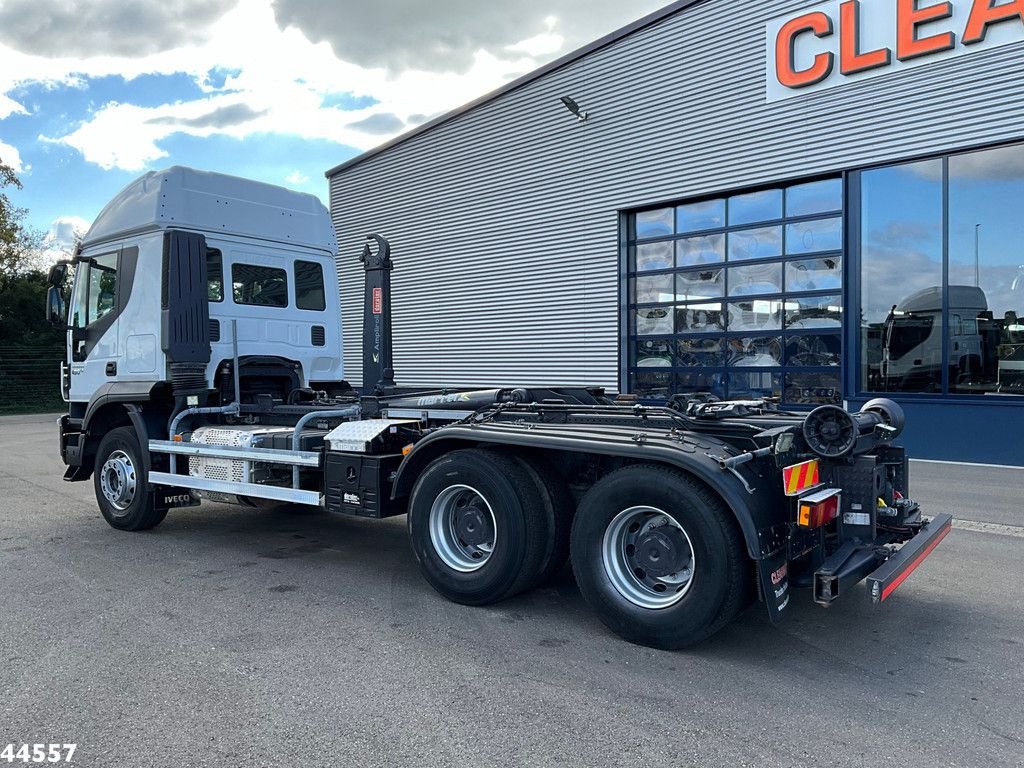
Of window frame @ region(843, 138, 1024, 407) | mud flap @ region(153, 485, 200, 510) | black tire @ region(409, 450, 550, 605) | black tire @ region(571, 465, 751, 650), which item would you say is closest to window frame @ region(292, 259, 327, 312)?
mud flap @ region(153, 485, 200, 510)

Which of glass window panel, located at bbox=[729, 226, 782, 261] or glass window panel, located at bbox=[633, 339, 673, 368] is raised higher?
glass window panel, located at bbox=[729, 226, 782, 261]

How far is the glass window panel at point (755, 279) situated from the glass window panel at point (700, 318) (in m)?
0.46

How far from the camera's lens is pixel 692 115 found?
47.4ft

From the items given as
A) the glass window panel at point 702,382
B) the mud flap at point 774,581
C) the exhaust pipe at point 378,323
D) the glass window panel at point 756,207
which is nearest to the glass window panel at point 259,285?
the exhaust pipe at point 378,323

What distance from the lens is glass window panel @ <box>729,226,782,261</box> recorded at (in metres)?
13.6

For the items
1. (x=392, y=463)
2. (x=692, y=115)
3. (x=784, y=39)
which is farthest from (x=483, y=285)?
(x=392, y=463)

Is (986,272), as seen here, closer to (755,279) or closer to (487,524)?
(755,279)

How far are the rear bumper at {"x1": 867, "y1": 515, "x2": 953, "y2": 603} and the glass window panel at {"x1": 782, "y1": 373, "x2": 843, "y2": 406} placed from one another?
27.0 feet

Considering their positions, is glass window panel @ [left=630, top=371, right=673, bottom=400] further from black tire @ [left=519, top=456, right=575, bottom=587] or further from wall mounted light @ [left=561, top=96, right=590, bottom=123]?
black tire @ [left=519, top=456, right=575, bottom=587]

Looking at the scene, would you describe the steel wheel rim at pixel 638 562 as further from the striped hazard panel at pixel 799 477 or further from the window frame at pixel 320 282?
the window frame at pixel 320 282

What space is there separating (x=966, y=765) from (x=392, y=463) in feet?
12.7

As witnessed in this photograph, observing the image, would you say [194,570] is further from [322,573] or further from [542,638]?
[542,638]

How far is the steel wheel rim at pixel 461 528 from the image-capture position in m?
5.16

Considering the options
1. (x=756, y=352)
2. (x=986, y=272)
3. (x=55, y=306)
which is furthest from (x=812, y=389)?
(x=55, y=306)
